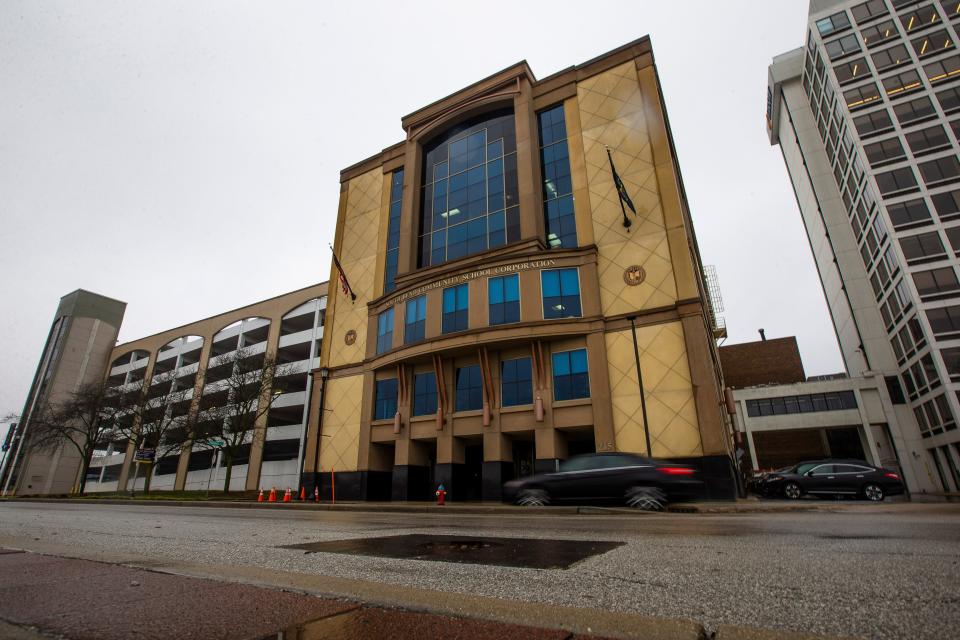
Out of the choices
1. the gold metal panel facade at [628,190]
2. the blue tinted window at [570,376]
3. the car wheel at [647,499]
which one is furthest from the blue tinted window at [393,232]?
the car wheel at [647,499]

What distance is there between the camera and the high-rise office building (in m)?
35.0

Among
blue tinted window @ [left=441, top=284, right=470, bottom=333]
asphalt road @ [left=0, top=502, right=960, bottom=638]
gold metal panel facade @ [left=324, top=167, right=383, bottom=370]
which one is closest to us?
asphalt road @ [left=0, top=502, right=960, bottom=638]

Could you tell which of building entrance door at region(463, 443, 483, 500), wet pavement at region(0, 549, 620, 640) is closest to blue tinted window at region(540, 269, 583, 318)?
building entrance door at region(463, 443, 483, 500)

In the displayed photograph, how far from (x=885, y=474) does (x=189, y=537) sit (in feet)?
72.4

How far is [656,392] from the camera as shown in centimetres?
2030

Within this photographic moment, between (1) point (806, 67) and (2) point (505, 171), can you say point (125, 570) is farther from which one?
(1) point (806, 67)

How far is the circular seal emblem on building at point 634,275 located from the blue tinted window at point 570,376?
399cm

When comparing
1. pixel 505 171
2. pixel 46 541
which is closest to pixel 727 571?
pixel 46 541

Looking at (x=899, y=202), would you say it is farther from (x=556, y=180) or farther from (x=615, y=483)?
(x=615, y=483)

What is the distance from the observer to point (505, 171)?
2869 cm

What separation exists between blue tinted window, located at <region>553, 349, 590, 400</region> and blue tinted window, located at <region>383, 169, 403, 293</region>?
12.7m

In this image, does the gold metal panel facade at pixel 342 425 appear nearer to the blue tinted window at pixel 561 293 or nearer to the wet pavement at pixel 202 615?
the blue tinted window at pixel 561 293

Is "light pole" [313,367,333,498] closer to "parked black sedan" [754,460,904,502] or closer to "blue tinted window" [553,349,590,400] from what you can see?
"blue tinted window" [553,349,590,400]

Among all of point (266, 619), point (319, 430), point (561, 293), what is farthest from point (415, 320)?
point (266, 619)
